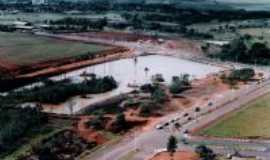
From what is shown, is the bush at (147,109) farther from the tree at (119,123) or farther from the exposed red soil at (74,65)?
the exposed red soil at (74,65)

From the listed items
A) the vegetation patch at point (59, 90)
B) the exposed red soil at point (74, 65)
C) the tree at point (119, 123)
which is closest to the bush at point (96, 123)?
the tree at point (119, 123)

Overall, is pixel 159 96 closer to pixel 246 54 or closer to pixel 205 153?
pixel 205 153

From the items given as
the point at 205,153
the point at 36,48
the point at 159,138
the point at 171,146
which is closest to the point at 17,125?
the point at 159,138

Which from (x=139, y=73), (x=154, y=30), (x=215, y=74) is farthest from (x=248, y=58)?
(x=154, y=30)

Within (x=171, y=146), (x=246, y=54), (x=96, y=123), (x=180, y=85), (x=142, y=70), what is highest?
(x=171, y=146)

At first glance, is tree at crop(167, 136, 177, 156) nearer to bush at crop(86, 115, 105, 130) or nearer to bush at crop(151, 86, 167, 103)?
bush at crop(86, 115, 105, 130)

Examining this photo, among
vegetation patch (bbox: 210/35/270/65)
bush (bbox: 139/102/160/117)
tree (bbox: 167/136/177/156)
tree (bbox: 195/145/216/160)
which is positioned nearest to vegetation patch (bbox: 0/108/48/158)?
bush (bbox: 139/102/160/117)
